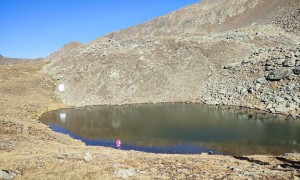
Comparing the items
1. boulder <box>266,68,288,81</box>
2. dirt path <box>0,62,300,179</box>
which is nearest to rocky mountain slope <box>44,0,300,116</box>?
boulder <box>266,68,288,81</box>

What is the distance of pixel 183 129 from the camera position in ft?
154

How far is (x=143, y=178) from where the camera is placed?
22.2 metres

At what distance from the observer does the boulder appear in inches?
2466

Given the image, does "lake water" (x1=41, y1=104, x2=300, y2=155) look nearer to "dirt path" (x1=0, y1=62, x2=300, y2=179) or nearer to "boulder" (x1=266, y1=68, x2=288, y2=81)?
"dirt path" (x1=0, y1=62, x2=300, y2=179)

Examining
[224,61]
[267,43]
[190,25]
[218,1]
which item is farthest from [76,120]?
[218,1]

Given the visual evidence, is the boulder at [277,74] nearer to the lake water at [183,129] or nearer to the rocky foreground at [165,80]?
the rocky foreground at [165,80]

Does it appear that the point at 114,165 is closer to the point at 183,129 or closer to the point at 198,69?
the point at 183,129

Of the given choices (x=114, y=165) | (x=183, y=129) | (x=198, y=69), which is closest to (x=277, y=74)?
(x=198, y=69)

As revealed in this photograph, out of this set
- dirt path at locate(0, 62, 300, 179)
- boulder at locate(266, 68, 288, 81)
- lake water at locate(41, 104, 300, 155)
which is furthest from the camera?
Answer: boulder at locate(266, 68, 288, 81)

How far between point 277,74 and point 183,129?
26.5 m

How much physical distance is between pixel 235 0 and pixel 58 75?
7621 cm

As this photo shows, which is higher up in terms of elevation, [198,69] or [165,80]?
[198,69]

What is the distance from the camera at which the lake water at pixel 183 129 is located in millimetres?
38750

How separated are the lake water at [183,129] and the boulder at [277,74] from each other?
364 inches
